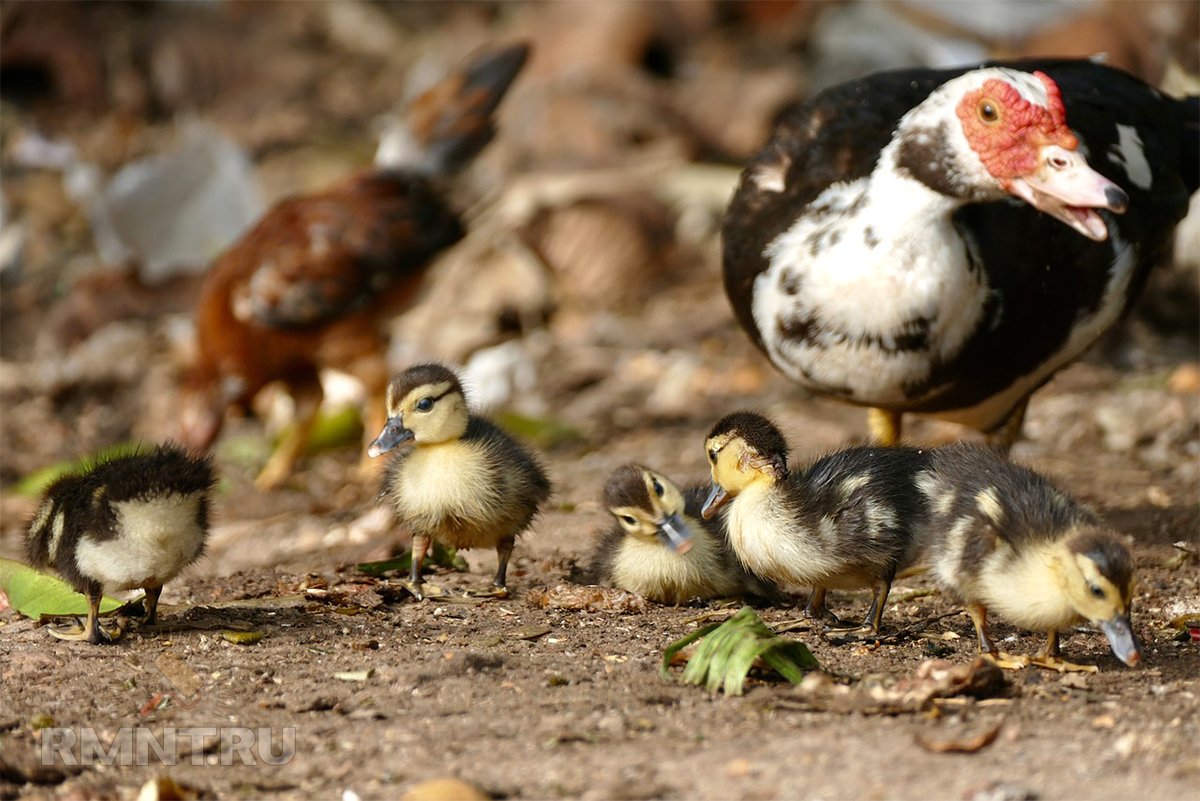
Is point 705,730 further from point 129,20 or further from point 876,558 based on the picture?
point 129,20

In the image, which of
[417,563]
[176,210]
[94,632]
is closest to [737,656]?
[417,563]

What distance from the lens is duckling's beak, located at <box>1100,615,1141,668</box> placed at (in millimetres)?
3277

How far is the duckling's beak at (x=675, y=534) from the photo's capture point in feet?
13.2

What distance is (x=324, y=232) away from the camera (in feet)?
25.1

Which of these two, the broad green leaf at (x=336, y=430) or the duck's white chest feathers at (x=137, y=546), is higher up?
the duck's white chest feathers at (x=137, y=546)

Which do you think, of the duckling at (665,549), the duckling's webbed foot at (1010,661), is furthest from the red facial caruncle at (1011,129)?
the duckling's webbed foot at (1010,661)

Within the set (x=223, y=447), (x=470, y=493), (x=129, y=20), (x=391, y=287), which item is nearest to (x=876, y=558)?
(x=470, y=493)

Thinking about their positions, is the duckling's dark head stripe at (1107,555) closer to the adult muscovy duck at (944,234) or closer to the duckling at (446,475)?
the adult muscovy duck at (944,234)

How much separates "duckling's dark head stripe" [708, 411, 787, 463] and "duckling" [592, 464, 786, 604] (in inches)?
9.6

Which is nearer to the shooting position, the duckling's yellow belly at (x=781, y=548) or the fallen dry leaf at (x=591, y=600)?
the duckling's yellow belly at (x=781, y=548)

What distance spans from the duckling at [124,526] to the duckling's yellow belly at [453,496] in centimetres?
58

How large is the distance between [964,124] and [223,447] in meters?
5.27

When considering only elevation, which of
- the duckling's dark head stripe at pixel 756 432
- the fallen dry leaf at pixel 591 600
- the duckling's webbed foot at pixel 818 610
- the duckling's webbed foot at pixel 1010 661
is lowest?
the fallen dry leaf at pixel 591 600

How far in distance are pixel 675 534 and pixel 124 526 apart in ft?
4.68
